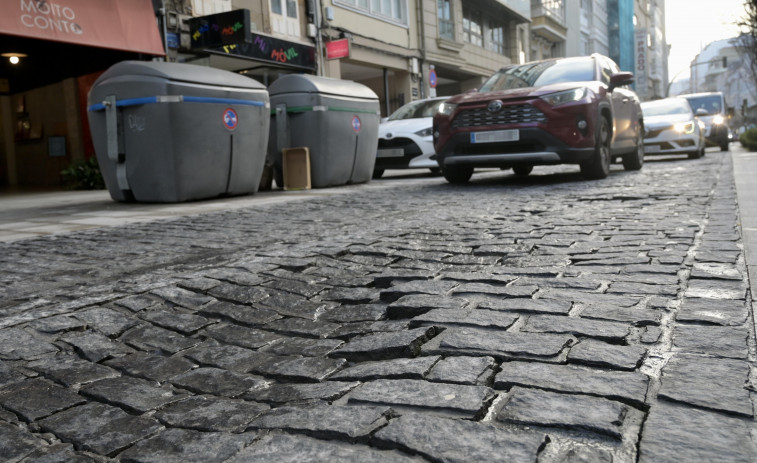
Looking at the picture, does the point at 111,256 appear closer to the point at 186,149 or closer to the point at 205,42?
the point at 186,149

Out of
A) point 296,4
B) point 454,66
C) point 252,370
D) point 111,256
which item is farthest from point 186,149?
point 454,66

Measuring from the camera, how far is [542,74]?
9617mm

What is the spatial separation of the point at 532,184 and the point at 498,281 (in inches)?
252

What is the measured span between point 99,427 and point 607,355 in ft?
4.53

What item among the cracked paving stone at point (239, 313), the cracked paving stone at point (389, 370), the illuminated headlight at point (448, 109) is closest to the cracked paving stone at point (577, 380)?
the cracked paving stone at point (389, 370)

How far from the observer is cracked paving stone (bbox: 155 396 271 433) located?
5.66 ft

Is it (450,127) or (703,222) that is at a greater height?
(450,127)

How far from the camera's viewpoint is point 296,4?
59.0ft

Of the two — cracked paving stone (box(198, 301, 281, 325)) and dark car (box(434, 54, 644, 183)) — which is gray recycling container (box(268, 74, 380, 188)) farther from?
cracked paving stone (box(198, 301, 281, 325))

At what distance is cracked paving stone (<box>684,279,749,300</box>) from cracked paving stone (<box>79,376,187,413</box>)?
6.25ft

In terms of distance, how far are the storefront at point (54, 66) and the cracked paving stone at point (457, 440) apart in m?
11.2

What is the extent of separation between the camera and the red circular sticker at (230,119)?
852 centimetres

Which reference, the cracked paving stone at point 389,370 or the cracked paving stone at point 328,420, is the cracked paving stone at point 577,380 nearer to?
the cracked paving stone at point 389,370

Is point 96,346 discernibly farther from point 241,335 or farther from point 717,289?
point 717,289
